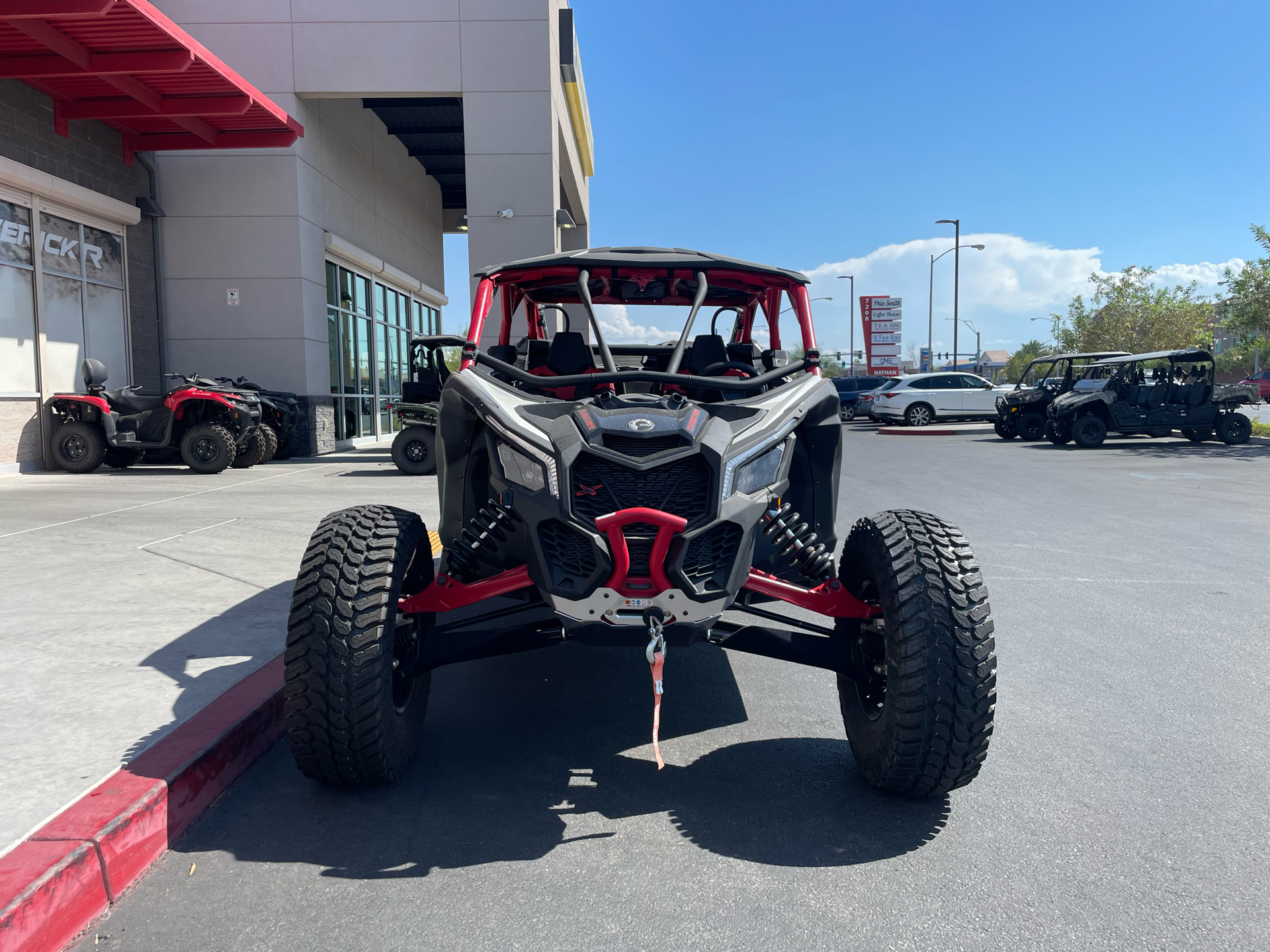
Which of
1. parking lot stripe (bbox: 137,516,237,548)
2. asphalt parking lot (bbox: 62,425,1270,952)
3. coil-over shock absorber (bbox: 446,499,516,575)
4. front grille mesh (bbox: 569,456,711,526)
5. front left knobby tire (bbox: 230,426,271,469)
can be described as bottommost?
asphalt parking lot (bbox: 62,425,1270,952)

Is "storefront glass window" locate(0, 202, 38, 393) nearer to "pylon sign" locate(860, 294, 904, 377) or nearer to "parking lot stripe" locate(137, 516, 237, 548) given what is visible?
"parking lot stripe" locate(137, 516, 237, 548)

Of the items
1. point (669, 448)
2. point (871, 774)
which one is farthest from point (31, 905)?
point (871, 774)

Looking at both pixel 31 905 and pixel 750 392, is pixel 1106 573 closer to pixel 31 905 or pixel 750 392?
pixel 750 392

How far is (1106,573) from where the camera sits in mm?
6559

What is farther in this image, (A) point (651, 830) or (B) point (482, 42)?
(B) point (482, 42)

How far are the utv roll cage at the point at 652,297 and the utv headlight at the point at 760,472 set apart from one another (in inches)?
16.8

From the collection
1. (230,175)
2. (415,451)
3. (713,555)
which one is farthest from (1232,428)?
(713,555)

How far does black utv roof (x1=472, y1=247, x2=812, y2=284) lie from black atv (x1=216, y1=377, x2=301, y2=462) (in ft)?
36.4

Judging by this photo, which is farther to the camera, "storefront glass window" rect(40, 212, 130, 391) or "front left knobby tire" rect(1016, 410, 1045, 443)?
"front left knobby tire" rect(1016, 410, 1045, 443)

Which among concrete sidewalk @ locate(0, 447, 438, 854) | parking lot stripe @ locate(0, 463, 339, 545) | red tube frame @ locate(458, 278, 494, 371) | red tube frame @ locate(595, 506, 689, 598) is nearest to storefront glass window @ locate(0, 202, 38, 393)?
concrete sidewalk @ locate(0, 447, 438, 854)

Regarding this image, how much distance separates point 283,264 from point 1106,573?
559 inches

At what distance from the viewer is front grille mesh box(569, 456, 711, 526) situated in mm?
2863

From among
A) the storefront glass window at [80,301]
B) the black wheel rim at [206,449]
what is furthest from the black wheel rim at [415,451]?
the storefront glass window at [80,301]

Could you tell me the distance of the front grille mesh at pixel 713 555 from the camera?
9.27 ft
